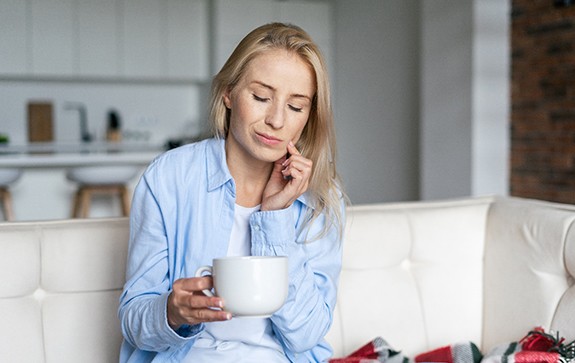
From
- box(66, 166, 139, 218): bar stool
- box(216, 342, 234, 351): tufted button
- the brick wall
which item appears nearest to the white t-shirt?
box(216, 342, 234, 351): tufted button

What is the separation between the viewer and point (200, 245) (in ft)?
4.49

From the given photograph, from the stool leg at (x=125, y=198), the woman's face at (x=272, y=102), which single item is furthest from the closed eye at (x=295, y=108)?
the stool leg at (x=125, y=198)

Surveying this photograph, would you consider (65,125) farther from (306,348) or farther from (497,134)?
(306,348)

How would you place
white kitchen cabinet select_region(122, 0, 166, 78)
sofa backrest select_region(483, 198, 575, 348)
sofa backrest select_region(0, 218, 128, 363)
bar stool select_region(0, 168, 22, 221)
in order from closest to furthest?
sofa backrest select_region(0, 218, 128, 363) → sofa backrest select_region(483, 198, 575, 348) → bar stool select_region(0, 168, 22, 221) → white kitchen cabinet select_region(122, 0, 166, 78)

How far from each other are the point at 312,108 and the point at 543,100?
11.9 ft

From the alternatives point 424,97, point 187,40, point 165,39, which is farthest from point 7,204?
point 424,97

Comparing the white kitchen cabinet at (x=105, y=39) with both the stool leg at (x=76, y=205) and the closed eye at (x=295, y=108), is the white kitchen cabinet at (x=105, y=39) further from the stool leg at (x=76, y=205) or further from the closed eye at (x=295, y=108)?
the closed eye at (x=295, y=108)

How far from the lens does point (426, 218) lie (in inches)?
75.8

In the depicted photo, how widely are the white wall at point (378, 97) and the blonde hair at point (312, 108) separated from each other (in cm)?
442

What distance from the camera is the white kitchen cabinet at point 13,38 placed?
19.4ft

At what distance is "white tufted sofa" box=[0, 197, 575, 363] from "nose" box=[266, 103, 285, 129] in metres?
0.48

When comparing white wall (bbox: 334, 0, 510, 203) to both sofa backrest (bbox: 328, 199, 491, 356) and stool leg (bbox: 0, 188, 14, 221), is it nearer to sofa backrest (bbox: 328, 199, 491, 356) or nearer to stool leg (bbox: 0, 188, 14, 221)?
stool leg (bbox: 0, 188, 14, 221)

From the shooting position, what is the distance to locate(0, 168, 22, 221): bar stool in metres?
4.36

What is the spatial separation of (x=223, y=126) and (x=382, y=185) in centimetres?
495
